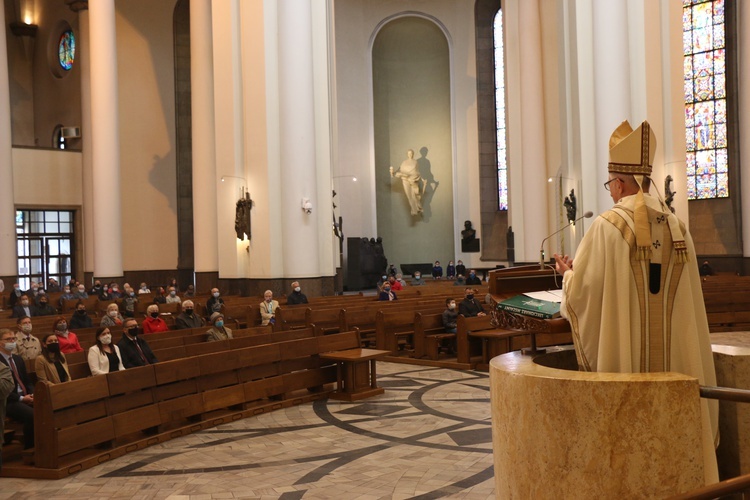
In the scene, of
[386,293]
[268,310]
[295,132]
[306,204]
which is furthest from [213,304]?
[295,132]

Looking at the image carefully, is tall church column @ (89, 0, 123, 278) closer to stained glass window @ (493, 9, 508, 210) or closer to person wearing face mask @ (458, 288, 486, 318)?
person wearing face mask @ (458, 288, 486, 318)

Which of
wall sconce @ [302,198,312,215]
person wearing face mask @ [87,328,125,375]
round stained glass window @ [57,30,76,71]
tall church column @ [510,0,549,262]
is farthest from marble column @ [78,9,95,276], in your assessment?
person wearing face mask @ [87,328,125,375]

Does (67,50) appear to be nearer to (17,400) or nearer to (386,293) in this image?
(386,293)

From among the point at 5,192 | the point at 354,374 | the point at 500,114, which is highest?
the point at 500,114

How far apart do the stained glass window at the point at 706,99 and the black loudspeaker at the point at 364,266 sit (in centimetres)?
1273

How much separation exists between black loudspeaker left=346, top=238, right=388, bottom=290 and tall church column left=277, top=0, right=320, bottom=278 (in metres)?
12.4

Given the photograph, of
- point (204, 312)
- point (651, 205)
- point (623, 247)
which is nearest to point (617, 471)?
point (623, 247)

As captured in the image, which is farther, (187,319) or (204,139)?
(204,139)

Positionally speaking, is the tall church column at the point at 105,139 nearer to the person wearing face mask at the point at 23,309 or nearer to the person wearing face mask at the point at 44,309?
the person wearing face mask at the point at 44,309

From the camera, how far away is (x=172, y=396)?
8719mm

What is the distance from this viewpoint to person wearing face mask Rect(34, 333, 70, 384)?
792 centimetres

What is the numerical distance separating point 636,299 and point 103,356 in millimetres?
6822

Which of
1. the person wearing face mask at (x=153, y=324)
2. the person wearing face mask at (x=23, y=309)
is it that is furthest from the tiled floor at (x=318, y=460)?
the person wearing face mask at (x=23, y=309)

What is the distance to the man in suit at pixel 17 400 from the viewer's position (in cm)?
769
